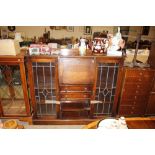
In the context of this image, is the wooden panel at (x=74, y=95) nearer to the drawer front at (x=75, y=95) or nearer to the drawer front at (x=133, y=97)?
the drawer front at (x=75, y=95)

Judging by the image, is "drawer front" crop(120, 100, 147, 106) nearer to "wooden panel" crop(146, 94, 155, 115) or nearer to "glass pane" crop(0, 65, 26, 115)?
"wooden panel" crop(146, 94, 155, 115)

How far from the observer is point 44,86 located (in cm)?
283

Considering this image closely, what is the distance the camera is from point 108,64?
8.87 ft

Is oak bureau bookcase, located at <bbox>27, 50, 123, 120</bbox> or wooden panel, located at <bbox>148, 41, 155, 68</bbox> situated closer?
oak bureau bookcase, located at <bbox>27, 50, 123, 120</bbox>

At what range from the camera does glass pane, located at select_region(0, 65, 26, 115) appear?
2633 millimetres

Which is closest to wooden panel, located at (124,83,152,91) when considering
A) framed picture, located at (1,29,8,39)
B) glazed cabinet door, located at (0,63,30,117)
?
glazed cabinet door, located at (0,63,30,117)

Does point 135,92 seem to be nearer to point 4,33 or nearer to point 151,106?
point 151,106

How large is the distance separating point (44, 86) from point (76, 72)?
1.97 feet

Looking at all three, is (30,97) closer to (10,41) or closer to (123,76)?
(10,41)

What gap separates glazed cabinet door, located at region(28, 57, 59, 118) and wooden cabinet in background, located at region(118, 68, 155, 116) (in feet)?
3.84

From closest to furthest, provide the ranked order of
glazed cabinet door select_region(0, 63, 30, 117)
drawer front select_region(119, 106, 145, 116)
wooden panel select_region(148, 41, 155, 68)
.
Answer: glazed cabinet door select_region(0, 63, 30, 117), wooden panel select_region(148, 41, 155, 68), drawer front select_region(119, 106, 145, 116)

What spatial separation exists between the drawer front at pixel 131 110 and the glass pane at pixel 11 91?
1.80 meters

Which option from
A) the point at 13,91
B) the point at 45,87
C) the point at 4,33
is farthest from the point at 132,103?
the point at 4,33
